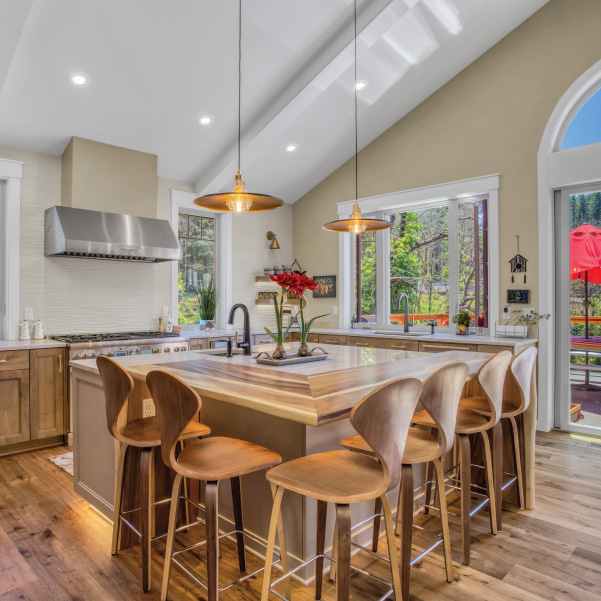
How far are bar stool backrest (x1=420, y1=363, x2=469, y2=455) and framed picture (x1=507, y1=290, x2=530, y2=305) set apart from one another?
277 centimetres

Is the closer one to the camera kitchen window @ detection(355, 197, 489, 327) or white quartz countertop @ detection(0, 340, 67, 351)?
white quartz countertop @ detection(0, 340, 67, 351)

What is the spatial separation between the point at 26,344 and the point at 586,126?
5159 mm

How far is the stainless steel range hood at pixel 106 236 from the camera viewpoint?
157 inches

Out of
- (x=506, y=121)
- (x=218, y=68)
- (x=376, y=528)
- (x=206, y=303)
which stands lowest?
(x=376, y=528)

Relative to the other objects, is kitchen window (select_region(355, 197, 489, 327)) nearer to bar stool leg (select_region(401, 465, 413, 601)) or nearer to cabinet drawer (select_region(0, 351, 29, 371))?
bar stool leg (select_region(401, 465, 413, 601))

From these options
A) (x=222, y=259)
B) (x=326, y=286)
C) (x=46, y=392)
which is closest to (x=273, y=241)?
(x=222, y=259)

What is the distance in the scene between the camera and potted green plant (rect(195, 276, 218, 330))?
5527mm

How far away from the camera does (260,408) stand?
1656 mm

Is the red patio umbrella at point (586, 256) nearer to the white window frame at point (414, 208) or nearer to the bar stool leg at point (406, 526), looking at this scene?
the white window frame at point (414, 208)

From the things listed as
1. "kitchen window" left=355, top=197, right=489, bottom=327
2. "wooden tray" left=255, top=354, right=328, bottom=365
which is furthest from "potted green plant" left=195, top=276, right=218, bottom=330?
"wooden tray" left=255, top=354, right=328, bottom=365

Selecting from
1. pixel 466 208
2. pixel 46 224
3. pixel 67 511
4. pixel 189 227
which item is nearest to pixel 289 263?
pixel 189 227

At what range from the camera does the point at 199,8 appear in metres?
3.40

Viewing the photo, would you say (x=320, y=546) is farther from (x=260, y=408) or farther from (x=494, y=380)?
(x=494, y=380)

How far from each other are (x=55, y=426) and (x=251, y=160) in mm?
3275
